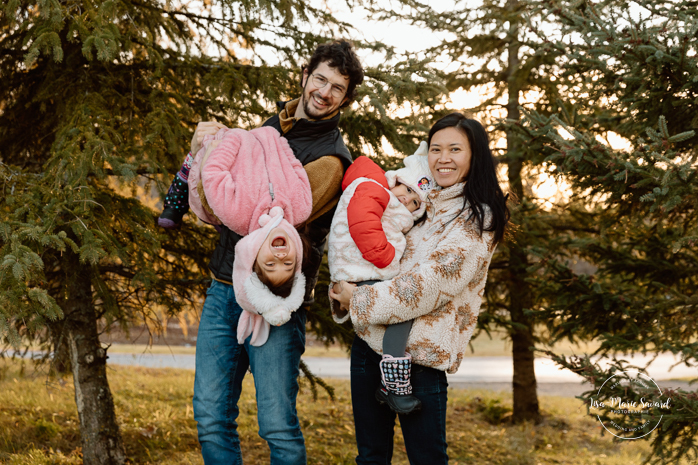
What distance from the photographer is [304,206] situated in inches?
87.7

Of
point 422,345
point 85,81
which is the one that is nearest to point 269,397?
point 422,345

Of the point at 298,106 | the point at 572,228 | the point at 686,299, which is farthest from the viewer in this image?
the point at 572,228

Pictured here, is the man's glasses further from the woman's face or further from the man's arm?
the woman's face

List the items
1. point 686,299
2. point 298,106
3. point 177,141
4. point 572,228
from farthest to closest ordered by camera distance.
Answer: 1. point 572,228
2. point 686,299
3. point 177,141
4. point 298,106

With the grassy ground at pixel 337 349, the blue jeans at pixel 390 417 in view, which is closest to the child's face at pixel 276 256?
the blue jeans at pixel 390 417

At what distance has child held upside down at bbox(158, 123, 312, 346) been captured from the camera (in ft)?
6.90

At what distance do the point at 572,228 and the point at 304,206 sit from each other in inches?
220

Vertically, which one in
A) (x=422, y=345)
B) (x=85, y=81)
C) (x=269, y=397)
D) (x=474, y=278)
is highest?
(x=85, y=81)

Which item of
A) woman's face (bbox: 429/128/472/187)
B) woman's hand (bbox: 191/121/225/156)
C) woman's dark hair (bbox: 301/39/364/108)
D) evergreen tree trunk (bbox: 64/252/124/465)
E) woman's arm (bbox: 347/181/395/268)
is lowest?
evergreen tree trunk (bbox: 64/252/124/465)

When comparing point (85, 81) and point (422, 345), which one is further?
point (85, 81)

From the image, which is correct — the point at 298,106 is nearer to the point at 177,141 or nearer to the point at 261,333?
the point at 261,333

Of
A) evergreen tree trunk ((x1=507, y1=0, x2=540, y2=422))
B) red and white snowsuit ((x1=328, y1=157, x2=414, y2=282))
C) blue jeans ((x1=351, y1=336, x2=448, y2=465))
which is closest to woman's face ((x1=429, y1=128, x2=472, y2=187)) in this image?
red and white snowsuit ((x1=328, y1=157, x2=414, y2=282))

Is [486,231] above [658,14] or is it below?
below

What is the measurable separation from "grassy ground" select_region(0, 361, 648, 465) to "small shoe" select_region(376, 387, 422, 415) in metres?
3.01
